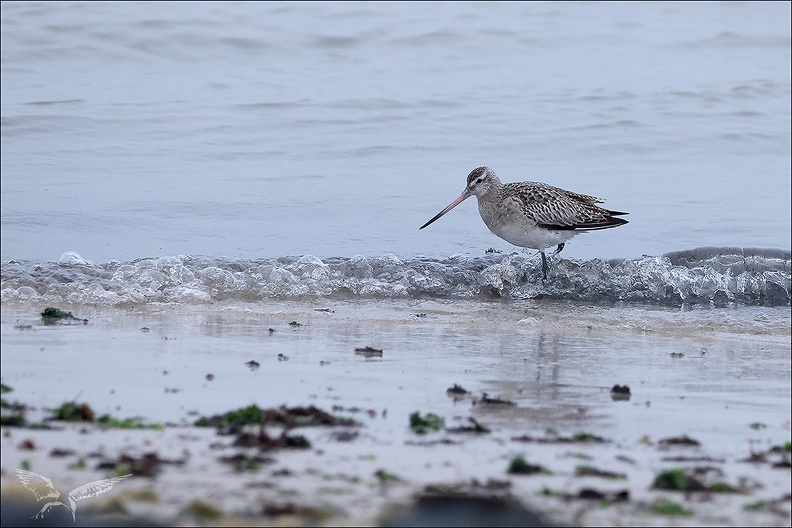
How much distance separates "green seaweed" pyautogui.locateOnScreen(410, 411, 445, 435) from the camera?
13.7 ft

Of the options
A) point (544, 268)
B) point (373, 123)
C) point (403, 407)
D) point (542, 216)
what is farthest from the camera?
point (373, 123)

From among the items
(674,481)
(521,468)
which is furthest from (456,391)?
(674,481)

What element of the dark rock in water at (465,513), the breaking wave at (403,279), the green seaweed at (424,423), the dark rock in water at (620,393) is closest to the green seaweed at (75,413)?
the green seaweed at (424,423)

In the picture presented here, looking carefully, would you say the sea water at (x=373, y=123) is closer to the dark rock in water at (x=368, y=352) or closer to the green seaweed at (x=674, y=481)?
the dark rock in water at (x=368, y=352)

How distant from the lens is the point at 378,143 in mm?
13352

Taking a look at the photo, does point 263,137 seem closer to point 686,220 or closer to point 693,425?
point 686,220

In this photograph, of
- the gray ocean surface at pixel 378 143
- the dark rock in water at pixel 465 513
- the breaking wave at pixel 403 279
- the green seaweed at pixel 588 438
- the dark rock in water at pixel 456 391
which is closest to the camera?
the dark rock in water at pixel 465 513

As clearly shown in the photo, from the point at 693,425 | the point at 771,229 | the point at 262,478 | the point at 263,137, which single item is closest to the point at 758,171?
the point at 771,229

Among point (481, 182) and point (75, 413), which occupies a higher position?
point (481, 182)

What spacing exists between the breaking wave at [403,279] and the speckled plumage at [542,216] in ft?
0.73

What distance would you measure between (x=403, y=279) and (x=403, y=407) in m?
3.82

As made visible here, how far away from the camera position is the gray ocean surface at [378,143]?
28.2 ft

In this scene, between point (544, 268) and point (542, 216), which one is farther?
point (542, 216)

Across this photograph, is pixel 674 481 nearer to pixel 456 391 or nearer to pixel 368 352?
pixel 456 391
